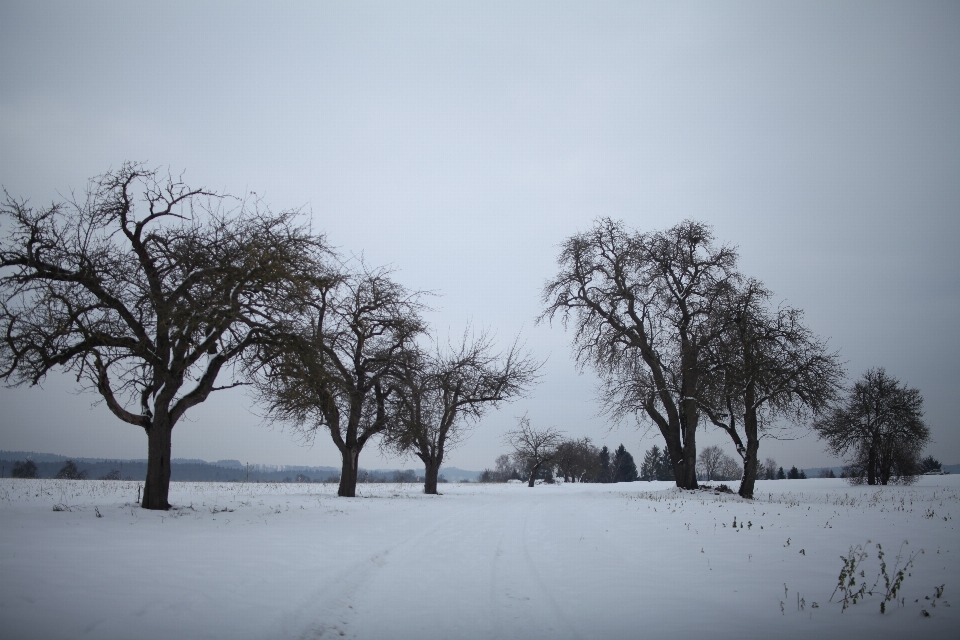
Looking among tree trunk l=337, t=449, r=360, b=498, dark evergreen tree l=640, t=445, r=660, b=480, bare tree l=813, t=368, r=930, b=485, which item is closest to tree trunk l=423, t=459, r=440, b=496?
tree trunk l=337, t=449, r=360, b=498

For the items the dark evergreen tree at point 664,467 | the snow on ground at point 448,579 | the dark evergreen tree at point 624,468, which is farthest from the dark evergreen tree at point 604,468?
the snow on ground at point 448,579

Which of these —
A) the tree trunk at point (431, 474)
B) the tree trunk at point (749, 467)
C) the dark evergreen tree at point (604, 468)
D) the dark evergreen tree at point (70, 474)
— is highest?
the tree trunk at point (749, 467)

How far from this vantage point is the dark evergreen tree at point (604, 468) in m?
98.3

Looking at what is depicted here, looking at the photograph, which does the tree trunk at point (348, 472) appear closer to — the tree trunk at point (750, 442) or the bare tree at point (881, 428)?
the tree trunk at point (750, 442)

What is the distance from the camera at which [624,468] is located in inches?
3733

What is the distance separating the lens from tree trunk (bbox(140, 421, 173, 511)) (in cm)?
1216

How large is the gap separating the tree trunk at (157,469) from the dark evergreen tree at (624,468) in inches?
3578

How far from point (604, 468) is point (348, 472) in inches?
3470

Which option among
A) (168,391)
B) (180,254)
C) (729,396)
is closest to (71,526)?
(168,391)

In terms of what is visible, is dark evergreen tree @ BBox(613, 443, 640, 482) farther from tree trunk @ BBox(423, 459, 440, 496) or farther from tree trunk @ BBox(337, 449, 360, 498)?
tree trunk @ BBox(337, 449, 360, 498)

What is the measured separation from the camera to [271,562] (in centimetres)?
708

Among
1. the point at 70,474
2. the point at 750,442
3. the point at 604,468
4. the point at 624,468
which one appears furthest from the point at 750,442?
the point at 604,468

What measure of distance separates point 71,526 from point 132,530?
1191 millimetres

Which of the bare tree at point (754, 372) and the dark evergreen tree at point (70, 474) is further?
the dark evergreen tree at point (70, 474)
